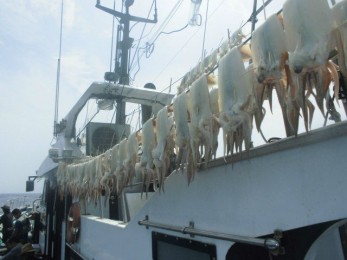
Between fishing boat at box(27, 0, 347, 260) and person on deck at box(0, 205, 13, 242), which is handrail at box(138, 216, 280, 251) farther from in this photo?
person on deck at box(0, 205, 13, 242)

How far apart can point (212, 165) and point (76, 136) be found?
5.95 m

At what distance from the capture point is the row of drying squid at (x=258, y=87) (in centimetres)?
155

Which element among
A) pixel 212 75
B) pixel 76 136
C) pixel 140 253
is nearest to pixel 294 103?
pixel 212 75

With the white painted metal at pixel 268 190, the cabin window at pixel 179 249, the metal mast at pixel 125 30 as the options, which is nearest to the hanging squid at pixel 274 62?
the white painted metal at pixel 268 190

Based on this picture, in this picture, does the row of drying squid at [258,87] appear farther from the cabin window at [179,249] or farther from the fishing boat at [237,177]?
the cabin window at [179,249]

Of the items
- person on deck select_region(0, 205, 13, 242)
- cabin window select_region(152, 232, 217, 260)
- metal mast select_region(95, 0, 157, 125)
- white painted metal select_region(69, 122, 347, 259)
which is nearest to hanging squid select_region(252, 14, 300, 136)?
white painted metal select_region(69, 122, 347, 259)

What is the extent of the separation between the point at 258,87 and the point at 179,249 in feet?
5.89

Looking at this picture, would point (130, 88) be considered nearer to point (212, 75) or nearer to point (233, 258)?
point (212, 75)

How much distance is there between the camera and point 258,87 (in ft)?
6.23

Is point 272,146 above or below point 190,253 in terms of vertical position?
above

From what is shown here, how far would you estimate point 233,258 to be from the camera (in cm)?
233

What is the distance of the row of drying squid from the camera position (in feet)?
5.10

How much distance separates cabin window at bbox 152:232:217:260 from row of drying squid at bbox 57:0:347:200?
601mm

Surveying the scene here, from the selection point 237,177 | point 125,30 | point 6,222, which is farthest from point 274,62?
point 125,30
